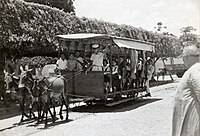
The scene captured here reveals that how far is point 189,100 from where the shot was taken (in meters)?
3.04

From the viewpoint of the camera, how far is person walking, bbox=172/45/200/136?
301 cm

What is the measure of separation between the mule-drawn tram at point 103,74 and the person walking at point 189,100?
656cm

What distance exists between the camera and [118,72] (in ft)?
35.9

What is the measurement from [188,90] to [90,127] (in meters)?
4.44

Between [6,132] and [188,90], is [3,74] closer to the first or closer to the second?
[6,132]

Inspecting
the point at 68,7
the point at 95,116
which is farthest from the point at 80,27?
the point at 68,7

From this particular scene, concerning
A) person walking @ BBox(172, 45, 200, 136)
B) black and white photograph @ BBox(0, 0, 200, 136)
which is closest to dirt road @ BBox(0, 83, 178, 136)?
black and white photograph @ BBox(0, 0, 200, 136)

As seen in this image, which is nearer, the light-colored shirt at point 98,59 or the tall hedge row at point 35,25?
the light-colored shirt at point 98,59

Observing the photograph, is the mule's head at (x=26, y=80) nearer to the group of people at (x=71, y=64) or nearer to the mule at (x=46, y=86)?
the mule at (x=46, y=86)

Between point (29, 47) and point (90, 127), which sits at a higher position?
point (29, 47)

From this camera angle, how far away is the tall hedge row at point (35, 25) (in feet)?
34.0

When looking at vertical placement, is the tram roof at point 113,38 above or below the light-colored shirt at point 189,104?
above

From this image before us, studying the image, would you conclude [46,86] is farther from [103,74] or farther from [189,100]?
[189,100]

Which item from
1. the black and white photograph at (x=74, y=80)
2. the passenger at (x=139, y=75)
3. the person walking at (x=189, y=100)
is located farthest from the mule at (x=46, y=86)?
the person walking at (x=189, y=100)
